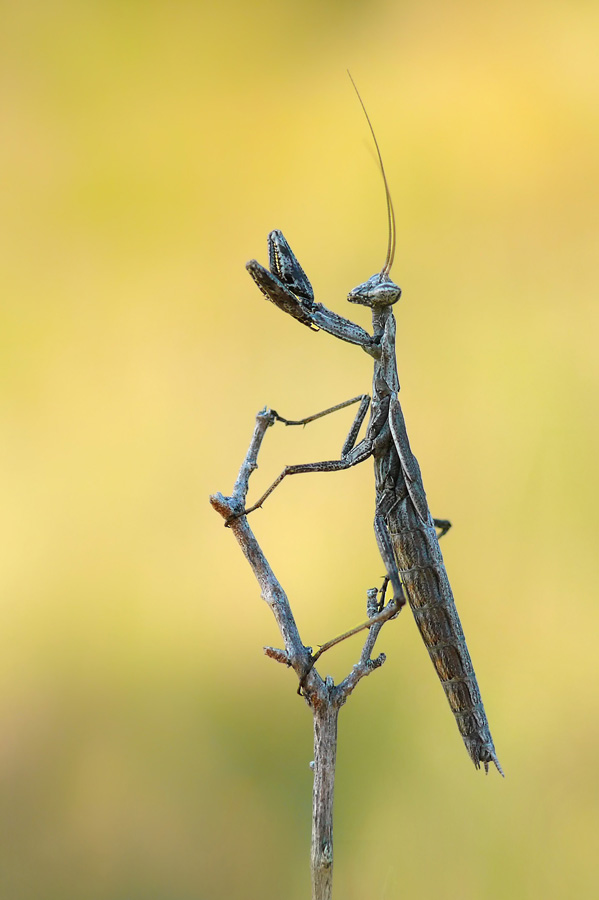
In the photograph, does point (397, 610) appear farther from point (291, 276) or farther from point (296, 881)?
point (296, 881)

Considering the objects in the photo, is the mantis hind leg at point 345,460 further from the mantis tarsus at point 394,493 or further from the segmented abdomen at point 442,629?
the segmented abdomen at point 442,629

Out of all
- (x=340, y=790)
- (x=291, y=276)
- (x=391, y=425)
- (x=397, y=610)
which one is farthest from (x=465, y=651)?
(x=340, y=790)

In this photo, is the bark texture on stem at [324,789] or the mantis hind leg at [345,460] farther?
the mantis hind leg at [345,460]

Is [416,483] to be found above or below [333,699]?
above

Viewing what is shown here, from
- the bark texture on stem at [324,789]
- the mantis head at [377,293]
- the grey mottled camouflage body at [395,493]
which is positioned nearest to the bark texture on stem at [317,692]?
the bark texture on stem at [324,789]

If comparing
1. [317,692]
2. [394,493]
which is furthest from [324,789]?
[394,493]

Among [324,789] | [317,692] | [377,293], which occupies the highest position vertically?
[377,293]

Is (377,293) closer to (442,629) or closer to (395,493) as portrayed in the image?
(395,493)
